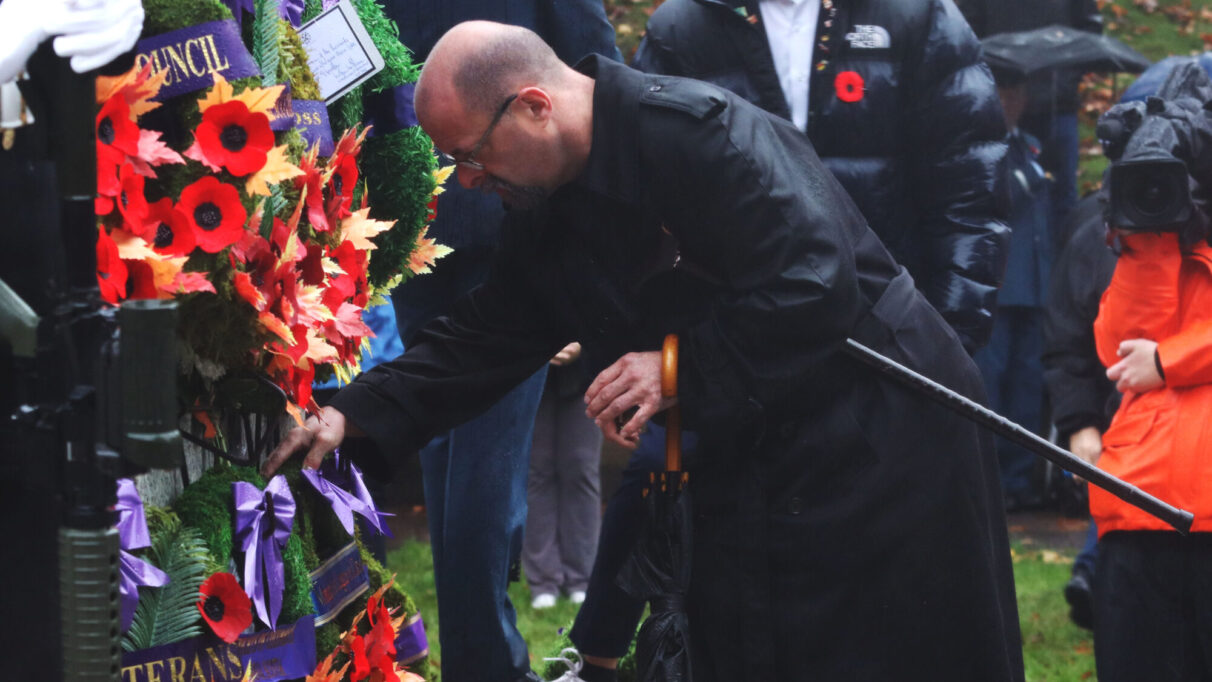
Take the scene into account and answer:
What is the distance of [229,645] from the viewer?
7.82 ft

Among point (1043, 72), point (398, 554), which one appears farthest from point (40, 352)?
point (1043, 72)

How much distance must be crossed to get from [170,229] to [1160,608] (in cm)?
268

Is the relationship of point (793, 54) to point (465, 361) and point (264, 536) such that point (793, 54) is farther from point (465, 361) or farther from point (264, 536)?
point (264, 536)

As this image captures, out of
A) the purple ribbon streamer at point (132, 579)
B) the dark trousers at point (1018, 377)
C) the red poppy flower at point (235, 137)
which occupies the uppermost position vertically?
the red poppy flower at point (235, 137)

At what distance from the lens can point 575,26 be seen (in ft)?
13.0

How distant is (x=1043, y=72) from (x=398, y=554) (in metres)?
4.33

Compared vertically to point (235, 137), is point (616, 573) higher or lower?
lower

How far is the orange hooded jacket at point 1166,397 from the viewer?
12.4ft

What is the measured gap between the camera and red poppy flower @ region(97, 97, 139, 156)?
2.10 meters

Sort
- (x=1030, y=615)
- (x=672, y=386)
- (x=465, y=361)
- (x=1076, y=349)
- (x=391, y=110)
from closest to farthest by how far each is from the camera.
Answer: (x=672, y=386) → (x=391, y=110) → (x=465, y=361) → (x=1076, y=349) → (x=1030, y=615)

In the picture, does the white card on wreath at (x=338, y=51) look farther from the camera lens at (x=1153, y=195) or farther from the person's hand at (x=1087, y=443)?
the person's hand at (x=1087, y=443)

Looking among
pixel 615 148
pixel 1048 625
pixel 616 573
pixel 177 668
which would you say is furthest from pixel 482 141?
pixel 1048 625

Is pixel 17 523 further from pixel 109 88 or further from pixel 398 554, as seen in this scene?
pixel 398 554

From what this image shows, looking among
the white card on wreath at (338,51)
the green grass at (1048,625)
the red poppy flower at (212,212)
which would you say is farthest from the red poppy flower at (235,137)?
the green grass at (1048,625)
